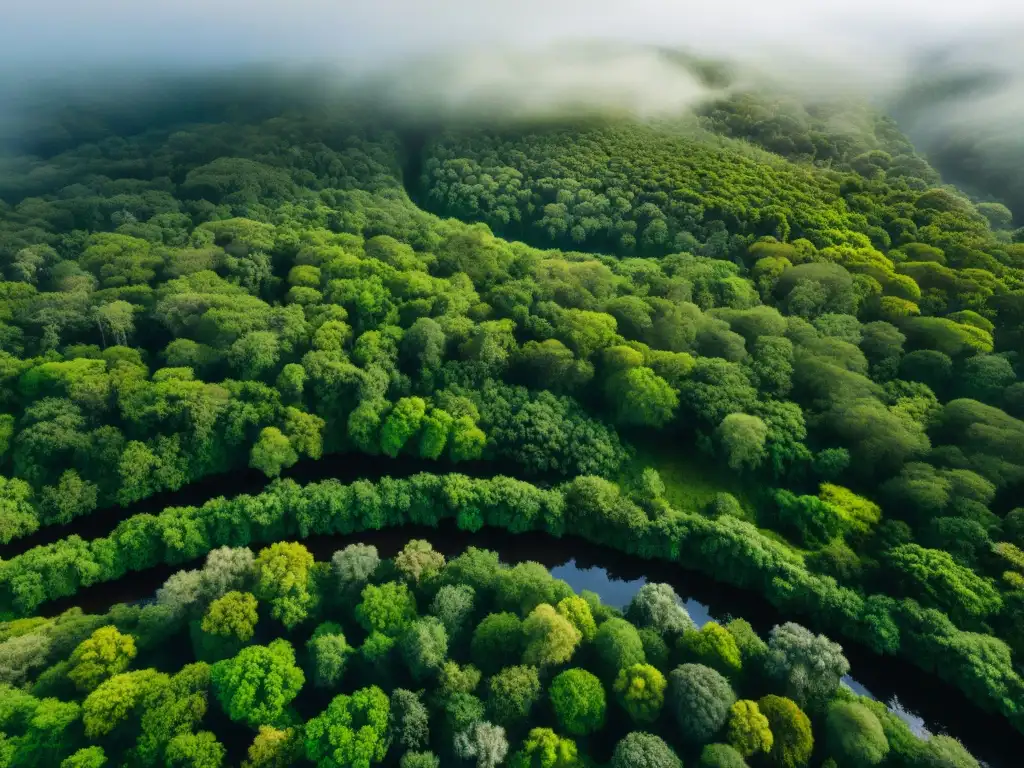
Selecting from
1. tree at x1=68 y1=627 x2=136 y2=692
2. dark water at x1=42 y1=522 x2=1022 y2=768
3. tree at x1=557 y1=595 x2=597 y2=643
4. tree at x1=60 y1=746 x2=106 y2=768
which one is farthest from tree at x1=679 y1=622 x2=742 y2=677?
tree at x1=68 y1=627 x2=136 y2=692

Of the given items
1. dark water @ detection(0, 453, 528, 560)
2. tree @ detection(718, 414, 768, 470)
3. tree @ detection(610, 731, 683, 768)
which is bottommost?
dark water @ detection(0, 453, 528, 560)

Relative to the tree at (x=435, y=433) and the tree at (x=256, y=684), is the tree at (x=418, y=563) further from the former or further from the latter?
the tree at (x=435, y=433)

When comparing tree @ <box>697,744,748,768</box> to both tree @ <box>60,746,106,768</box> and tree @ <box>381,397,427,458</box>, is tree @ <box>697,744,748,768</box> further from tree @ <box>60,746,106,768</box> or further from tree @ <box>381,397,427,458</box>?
tree @ <box>381,397,427,458</box>

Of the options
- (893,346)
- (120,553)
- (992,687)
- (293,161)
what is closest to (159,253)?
(293,161)

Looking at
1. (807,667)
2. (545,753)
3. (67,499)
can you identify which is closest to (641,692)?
(545,753)

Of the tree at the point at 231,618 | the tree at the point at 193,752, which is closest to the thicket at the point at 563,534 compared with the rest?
the tree at the point at 231,618

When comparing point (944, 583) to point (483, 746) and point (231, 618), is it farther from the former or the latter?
point (231, 618)

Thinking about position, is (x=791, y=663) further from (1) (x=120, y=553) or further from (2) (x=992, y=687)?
(1) (x=120, y=553)
